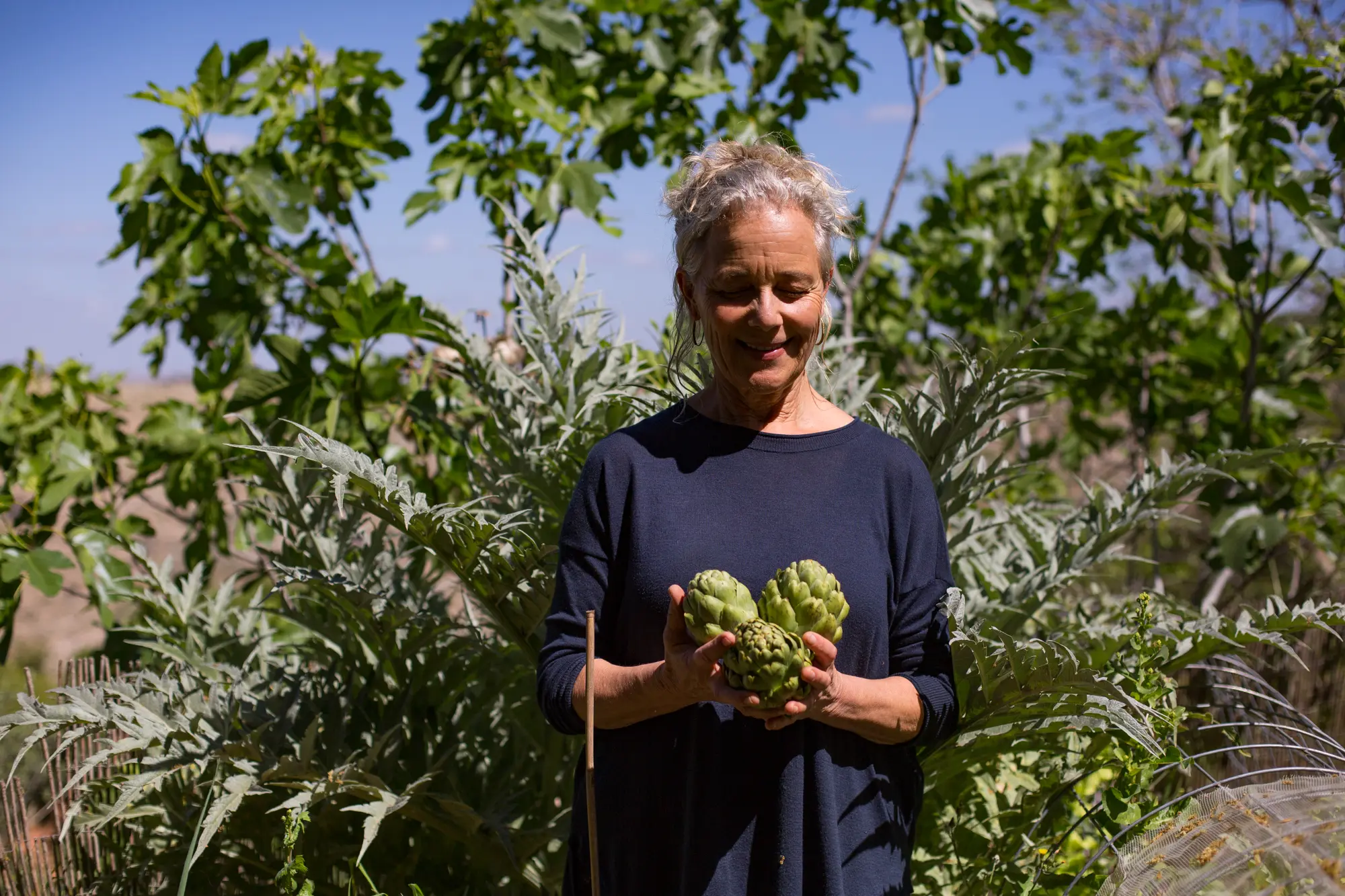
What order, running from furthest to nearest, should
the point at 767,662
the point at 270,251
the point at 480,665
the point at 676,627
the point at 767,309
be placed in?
the point at 270,251, the point at 480,665, the point at 767,309, the point at 676,627, the point at 767,662

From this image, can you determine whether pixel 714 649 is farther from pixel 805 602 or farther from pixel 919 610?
pixel 919 610

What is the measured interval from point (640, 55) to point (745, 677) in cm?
242

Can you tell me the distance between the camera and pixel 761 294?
1344 millimetres

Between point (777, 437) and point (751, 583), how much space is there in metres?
0.22

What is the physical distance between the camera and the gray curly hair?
135 centimetres

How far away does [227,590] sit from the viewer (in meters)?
2.27

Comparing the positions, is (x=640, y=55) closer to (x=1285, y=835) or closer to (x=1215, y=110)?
(x=1215, y=110)

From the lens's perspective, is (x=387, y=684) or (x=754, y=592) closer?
(x=754, y=592)

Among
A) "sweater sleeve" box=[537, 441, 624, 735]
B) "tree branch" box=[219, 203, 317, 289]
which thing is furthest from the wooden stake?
"tree branch" box=[219, 203, 317, 289]

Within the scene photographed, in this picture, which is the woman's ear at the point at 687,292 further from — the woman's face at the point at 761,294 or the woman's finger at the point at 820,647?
the woman's finger at the point at 820,647

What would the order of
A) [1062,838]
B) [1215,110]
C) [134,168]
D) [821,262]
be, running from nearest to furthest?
[821,262] < [1062,838] < [134,168] < [1215,110]

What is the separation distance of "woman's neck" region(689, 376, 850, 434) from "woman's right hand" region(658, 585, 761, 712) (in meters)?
0.29

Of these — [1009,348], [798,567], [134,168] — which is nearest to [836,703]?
[798,567]

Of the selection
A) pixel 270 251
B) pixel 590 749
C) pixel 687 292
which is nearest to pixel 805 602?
pixel 590 749
